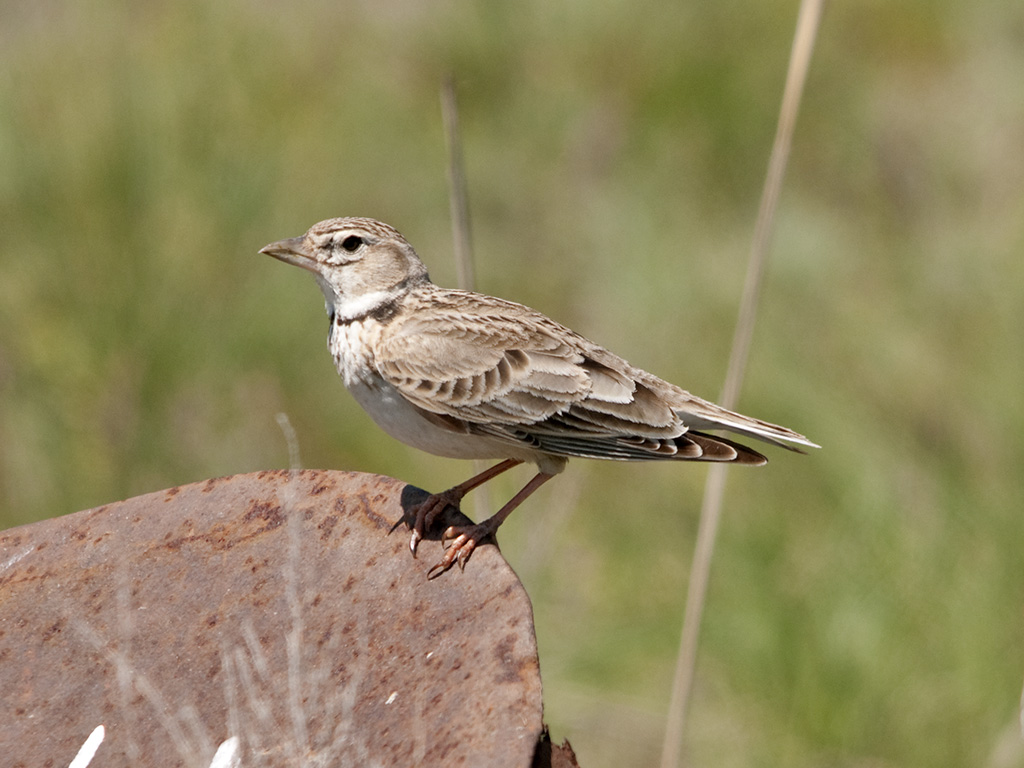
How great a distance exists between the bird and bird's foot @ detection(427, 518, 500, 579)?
0.45 m

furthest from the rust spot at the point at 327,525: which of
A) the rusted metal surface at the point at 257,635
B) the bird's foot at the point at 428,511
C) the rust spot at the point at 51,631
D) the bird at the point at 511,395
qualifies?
the bird at the point at 511,395

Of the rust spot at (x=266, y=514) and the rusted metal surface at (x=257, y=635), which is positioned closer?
the rusted metal surface at (x=257, y=635)

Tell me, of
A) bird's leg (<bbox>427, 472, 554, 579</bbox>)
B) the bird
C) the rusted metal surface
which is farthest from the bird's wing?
the rusted metal surface

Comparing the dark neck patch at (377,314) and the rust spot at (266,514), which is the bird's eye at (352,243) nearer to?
the dark neck patch at (377,314)

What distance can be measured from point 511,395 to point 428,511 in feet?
2.63

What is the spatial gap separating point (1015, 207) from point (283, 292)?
16.5 feet

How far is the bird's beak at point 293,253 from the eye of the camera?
4.89 meters

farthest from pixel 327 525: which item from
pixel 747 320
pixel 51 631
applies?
pixel 747 320

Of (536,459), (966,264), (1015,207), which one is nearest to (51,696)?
(536,459)

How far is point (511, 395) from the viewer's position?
4480mm

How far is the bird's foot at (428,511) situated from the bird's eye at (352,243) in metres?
1.28

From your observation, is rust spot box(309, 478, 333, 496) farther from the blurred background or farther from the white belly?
the blurred background

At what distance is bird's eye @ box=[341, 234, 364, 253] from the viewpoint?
4988mm

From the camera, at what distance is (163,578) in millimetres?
3404
